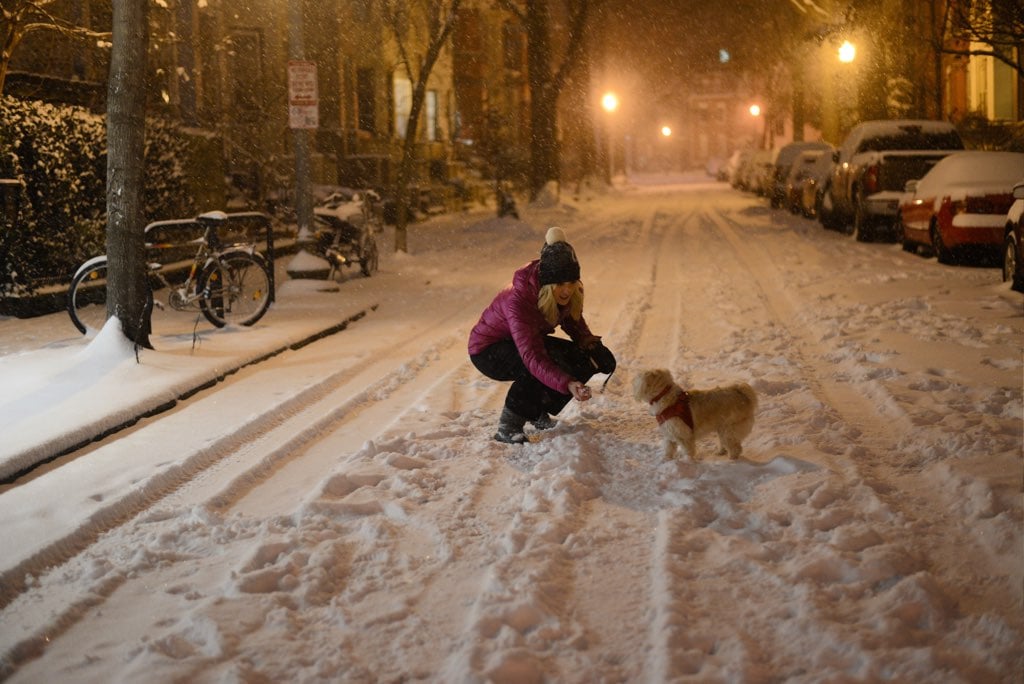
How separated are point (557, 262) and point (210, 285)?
6.05 m

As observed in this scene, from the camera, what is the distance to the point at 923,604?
414 cm

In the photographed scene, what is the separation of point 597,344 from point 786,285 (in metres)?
8.12

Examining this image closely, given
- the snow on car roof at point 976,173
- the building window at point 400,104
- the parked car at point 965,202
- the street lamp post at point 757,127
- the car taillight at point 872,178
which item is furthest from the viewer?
the street lamp post at point 757,127

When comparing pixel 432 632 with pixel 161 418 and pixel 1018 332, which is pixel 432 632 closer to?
pixel 161 418

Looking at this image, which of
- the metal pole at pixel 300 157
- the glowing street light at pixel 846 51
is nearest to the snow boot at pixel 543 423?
the metal pole at pixel 300 157

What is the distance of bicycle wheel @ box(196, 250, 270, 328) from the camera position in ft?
38.0

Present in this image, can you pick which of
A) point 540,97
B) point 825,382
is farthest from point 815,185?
point 825,382

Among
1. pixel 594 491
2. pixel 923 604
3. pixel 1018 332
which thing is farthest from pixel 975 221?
pixel 923 604

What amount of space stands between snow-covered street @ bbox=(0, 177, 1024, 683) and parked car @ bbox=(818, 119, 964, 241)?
10.8m

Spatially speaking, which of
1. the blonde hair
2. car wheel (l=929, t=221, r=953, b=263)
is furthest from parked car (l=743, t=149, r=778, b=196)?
the blonde hair

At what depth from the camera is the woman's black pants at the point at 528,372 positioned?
6.84 meters

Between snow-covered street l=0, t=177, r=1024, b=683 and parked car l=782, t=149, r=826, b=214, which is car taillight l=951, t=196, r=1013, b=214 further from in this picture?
parked car l=782, t=149, r=826, b=214

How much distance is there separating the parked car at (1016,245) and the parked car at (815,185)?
1247cm

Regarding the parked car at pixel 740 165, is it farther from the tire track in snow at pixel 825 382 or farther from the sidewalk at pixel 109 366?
the sidewalk at pixel 109 366
